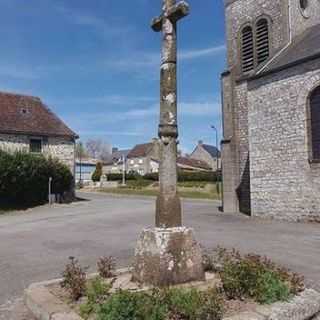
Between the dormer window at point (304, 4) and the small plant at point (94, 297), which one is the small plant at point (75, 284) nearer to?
the small plant at point (94, 297)

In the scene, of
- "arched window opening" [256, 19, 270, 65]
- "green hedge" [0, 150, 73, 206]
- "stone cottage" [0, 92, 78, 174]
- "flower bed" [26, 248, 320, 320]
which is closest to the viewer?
"flower bed" [26, 248, 320, 320]

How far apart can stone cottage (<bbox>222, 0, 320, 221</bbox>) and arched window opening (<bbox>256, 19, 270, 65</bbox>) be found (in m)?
0.05

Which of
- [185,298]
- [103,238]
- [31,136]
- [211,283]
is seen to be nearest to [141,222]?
[103,238]

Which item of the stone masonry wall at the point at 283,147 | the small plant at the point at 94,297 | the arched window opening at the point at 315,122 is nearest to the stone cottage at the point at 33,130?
the stone masonry wall at the point at 283,147

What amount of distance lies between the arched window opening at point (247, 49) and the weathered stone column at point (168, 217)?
15051mm

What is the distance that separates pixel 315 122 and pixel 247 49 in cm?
726

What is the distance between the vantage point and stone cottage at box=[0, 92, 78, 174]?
2683 cm

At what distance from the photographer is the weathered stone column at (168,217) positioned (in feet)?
16.9

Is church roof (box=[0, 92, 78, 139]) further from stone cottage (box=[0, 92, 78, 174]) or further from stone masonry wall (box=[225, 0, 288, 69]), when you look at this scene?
stone masonry wall (box=[225, 0, 288, 69])

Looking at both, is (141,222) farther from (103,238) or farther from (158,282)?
(158,282)

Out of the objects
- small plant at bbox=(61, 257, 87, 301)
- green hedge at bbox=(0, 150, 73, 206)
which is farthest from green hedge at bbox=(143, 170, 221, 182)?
small plant at bbox=(61, 257, 87, 301)

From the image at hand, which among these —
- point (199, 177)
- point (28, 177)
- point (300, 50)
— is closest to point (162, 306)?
point (300, 50)

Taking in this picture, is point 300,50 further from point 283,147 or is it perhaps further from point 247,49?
point 247,49

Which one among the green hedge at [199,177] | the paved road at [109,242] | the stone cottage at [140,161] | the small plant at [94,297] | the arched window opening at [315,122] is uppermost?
the stone cottage at [140,161]
